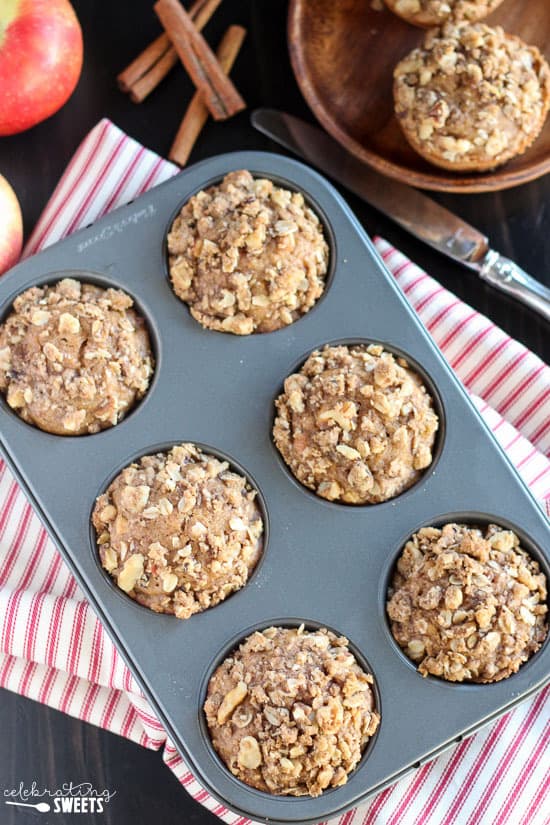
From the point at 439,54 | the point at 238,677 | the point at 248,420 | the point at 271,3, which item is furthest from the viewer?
the point at 271,3

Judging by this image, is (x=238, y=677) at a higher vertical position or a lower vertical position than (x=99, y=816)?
higher

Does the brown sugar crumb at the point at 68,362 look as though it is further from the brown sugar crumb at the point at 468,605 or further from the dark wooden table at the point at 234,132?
the brown sugar crumb at the point at 468,605

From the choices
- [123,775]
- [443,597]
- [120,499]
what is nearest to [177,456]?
[120,499]

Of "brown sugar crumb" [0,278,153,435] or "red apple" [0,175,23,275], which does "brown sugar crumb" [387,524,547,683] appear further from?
"red apple" [0,175,23,275]

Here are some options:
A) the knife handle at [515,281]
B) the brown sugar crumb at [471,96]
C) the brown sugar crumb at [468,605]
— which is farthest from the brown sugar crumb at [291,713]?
the brown sugar crumb at [471,96]

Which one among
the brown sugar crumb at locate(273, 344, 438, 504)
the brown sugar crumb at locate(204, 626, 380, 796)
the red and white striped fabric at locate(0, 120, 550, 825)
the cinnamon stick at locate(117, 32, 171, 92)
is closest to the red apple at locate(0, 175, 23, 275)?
the red and white striped fabric at locate(0, 120, 550, 825)

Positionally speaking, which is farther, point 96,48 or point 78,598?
point 96,48

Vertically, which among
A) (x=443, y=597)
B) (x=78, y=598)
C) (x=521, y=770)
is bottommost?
(x=521, y=770)

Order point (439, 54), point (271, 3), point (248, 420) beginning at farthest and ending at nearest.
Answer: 1. point (271, 3)
2. point (439, 54)
3. point (248, 420)

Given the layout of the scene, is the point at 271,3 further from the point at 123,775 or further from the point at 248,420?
the point at 123,775

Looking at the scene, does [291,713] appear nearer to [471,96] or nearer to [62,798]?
[62,798]
